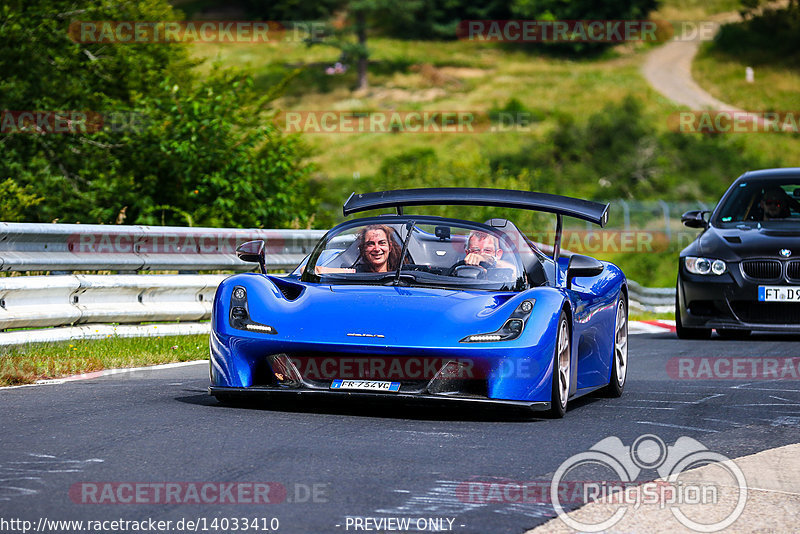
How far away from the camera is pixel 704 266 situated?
13.5 m

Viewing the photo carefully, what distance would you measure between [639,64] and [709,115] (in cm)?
2083

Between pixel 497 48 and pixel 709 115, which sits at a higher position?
pixel 497 48

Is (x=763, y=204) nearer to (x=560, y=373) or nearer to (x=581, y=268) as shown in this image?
(x=581, y=268)

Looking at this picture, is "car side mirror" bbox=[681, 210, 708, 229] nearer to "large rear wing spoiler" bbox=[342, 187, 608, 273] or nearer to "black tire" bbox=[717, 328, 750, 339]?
"black tire" bbox=[717, 328, 750, 339]

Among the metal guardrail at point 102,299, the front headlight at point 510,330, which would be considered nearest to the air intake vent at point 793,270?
the metal guardrail at point 102,299

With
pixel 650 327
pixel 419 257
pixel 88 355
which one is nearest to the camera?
pixel 419 257

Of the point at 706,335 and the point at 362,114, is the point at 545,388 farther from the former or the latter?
the point at 362,114

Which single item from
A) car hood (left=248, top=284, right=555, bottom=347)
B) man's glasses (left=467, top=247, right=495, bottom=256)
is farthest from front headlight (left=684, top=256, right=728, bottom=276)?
car hood (left=248, top=284, right=555, bottom=347)

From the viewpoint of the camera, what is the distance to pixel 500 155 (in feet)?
230

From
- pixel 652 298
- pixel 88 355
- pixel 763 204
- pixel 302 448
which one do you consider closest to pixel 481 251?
pixel 302 448

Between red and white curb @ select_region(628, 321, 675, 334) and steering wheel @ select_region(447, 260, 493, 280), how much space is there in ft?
26.7

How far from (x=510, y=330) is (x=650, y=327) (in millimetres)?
9804

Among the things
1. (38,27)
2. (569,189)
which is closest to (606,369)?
(38,27)

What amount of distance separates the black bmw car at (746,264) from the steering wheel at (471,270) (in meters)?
5.99
